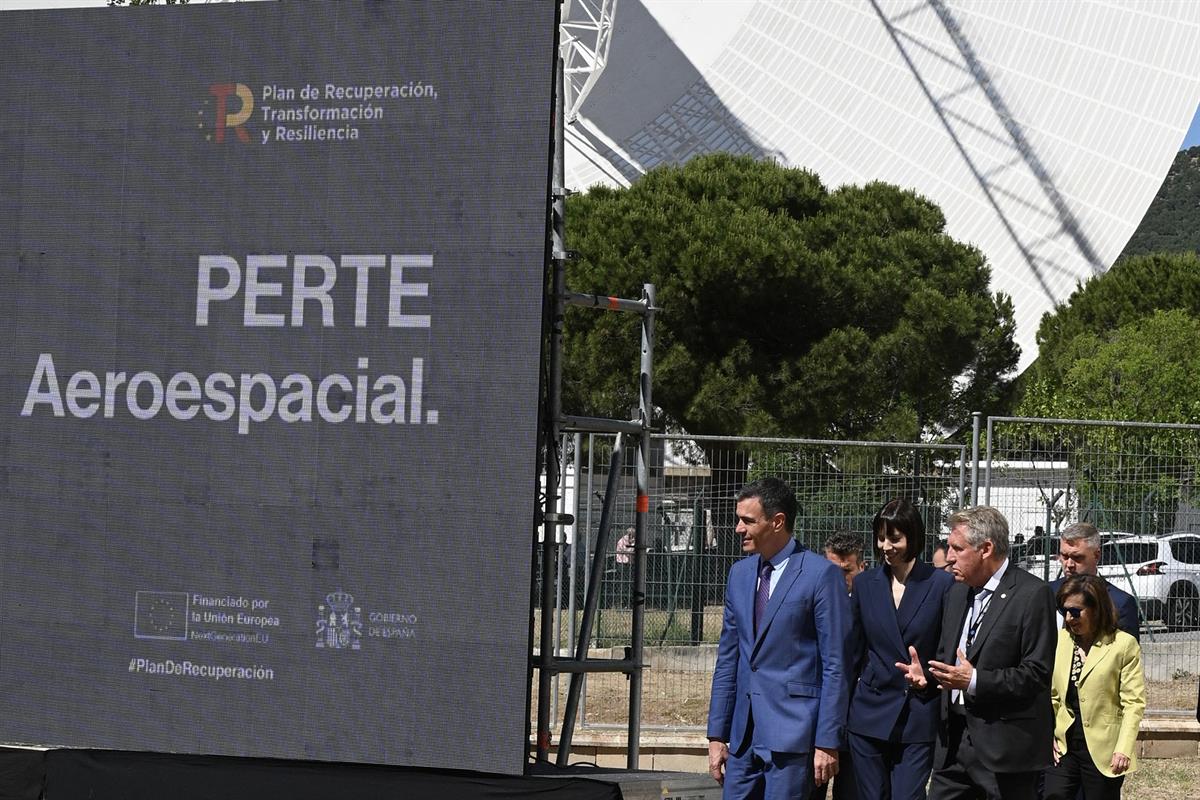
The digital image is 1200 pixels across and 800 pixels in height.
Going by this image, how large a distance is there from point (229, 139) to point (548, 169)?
4.62 ft

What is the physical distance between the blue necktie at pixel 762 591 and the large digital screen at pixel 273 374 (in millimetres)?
978

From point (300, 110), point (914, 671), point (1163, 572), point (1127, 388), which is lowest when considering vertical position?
point (914, 671)

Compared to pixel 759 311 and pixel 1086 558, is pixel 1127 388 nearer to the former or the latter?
pixel 759 311

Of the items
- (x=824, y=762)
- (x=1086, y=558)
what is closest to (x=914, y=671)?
(x=824, y=762)

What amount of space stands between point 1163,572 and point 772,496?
242 inches

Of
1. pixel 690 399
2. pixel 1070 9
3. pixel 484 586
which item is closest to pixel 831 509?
pixel 484 586

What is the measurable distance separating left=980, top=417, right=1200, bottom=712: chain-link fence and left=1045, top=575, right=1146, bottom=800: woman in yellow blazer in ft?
11.2

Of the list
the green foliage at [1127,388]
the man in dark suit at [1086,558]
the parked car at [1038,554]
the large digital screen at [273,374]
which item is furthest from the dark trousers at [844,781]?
the green foliage at [1127,388]

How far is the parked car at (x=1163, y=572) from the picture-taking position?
1099cm

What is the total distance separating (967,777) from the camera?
6.41m

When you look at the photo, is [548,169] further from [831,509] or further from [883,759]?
[831,509]

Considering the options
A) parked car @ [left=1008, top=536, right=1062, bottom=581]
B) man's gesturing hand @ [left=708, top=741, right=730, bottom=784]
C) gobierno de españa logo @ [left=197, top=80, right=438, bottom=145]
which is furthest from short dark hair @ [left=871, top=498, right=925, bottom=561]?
parked car @ [left=1008, top=536, right=1062, bottom=581]

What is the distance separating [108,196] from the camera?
21.9 ft

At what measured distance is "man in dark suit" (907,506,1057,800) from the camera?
627 centimetres
